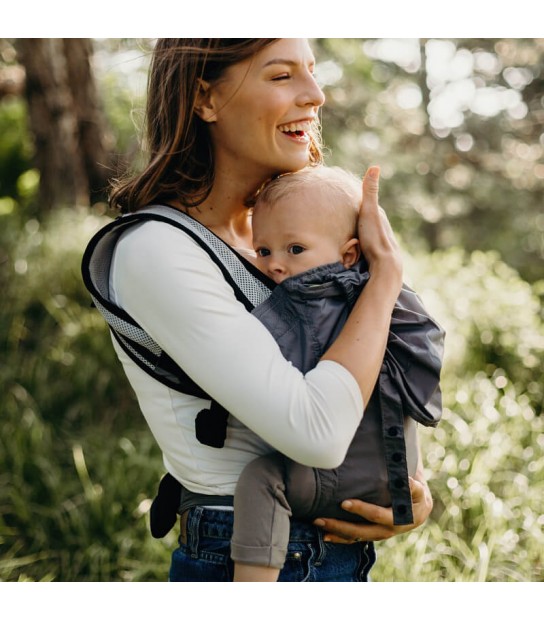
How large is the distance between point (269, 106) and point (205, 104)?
175 mm

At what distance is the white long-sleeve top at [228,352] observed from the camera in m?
1.33

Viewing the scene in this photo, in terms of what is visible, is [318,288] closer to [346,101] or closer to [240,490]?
[240,490]

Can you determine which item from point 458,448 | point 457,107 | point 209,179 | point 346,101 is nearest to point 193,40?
point 209,179

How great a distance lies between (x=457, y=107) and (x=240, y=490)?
33.9 feet

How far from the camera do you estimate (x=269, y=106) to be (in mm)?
1643

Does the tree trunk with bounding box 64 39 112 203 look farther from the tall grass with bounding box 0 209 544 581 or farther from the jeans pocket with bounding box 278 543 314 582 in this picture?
the jeans pocket with bounding box 278 543 314 582

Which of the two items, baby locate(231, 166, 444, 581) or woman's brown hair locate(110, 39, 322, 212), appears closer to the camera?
baby locate(231, 166, 444, 581)

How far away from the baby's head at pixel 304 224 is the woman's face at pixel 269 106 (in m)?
0.07

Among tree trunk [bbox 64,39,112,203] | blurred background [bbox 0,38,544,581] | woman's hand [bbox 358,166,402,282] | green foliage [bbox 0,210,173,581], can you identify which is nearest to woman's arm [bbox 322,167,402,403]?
woman's hand [bbox 358,166,402,282]

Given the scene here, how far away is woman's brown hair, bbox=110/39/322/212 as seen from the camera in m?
1.68

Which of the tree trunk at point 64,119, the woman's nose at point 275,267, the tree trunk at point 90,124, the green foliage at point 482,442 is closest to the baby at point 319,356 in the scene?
the woman's nose at point 275,267

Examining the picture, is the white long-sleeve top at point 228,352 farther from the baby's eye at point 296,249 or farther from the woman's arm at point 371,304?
the baby's eye at point 296,249

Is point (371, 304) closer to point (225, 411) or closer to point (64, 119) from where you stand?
point (225, 411)

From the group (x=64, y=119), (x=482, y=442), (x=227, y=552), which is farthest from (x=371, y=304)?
(x=64, y=119)
